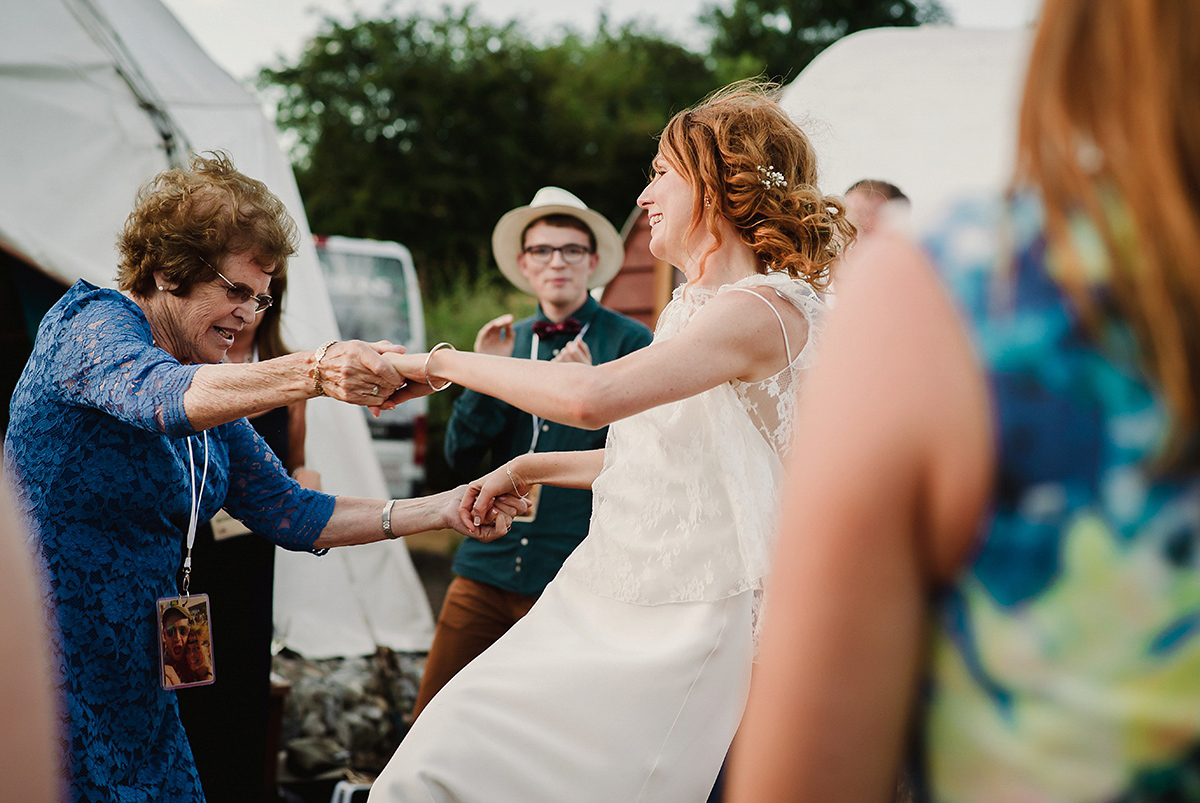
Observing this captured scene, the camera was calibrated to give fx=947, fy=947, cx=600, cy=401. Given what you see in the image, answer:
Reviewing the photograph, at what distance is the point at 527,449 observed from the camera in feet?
Result: 14.2

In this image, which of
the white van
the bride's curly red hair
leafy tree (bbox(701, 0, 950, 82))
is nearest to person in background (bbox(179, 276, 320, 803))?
the bride's curly red hair

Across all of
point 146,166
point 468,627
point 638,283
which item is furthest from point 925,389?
point 638,283

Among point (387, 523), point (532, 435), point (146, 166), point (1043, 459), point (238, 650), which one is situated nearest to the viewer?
point (1043, 459)

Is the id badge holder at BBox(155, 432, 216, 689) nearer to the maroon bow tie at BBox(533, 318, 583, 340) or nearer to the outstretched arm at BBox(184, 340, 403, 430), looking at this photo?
the outstretched arm at BBox(184, 340, 403, 430)

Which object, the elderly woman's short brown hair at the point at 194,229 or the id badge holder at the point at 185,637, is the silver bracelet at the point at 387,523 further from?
the elderly woman's short brown hair at the point at 194,229

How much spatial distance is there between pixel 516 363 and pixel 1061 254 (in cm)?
160

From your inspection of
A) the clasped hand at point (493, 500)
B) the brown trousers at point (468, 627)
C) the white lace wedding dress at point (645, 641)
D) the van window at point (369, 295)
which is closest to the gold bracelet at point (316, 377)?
the clasped hand at point (493, 500)

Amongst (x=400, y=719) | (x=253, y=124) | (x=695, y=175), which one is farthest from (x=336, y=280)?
(x=695, y=175)

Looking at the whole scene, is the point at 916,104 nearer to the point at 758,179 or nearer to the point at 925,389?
the point at 758,179

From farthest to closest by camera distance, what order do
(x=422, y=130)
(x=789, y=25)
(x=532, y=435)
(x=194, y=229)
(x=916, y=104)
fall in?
(x=789, y=25) → (x=422, y=130) → (x=916, y=104) → (x=532, y=435) → (x=194, y=229)

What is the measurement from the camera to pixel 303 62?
2100 cm

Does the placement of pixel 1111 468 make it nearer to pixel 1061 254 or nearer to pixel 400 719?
pixel 1061 254

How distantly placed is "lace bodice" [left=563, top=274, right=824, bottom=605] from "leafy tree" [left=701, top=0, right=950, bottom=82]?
3039cm

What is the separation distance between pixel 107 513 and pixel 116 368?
0.35 m
